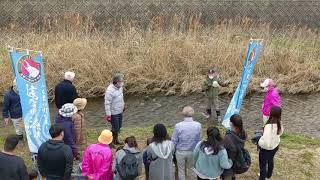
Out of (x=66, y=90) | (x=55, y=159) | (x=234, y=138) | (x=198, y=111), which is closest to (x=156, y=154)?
(x=234, y=138)

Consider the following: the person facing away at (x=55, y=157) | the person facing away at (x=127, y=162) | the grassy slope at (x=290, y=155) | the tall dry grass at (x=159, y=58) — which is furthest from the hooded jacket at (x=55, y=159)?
the tall dry grass at (x=159, y=58)

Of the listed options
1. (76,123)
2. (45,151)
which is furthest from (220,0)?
(45,151)

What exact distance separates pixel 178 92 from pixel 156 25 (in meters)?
2.81

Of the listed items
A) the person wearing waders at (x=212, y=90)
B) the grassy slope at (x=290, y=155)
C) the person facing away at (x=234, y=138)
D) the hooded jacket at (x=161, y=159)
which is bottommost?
the grassy slope at (x=290, y=155)

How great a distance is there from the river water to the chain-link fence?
6.05m

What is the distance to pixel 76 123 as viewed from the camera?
6.94 m

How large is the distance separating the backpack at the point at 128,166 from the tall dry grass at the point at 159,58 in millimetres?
7755

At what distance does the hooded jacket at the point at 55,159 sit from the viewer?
5.35 meters

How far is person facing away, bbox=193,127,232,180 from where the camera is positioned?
5.66 m

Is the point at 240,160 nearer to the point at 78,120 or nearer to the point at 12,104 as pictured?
the point at 78,120

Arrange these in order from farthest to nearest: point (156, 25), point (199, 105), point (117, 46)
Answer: point (156, 25), point (117, 46), point (199, 105)

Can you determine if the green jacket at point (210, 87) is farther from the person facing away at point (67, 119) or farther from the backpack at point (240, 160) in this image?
the backpack at point (240, 160)

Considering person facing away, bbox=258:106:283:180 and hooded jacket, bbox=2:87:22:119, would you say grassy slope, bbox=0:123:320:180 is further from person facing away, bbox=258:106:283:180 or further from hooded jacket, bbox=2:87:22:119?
person facing away, bbox=258:106:283:180

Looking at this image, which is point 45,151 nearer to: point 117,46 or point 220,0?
point 117,46
